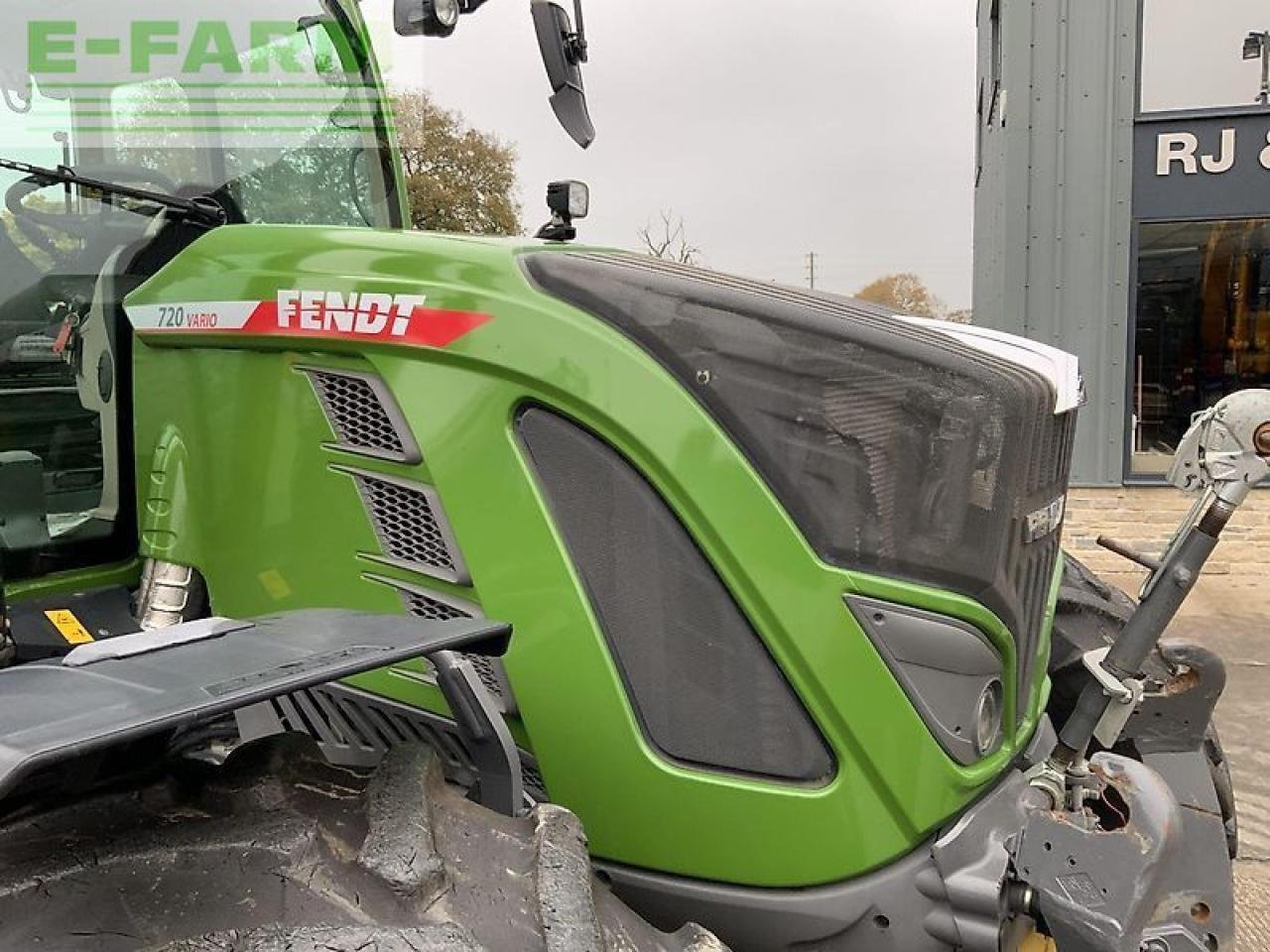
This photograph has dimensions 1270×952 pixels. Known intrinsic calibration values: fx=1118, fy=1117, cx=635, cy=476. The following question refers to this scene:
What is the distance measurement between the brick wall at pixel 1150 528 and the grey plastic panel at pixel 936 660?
21.7ft

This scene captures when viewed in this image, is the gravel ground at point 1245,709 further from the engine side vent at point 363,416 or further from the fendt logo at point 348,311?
the fendt logo at point 348,311

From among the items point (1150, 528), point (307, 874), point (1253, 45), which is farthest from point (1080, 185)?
point (307, 874)

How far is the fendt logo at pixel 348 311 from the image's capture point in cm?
183

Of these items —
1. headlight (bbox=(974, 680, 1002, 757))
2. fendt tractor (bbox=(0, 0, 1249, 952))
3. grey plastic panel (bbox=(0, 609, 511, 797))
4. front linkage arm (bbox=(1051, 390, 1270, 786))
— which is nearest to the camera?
grey plastic panel (bbox=(0, 609, 511, 797))

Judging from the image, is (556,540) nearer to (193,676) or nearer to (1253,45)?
(193,676)

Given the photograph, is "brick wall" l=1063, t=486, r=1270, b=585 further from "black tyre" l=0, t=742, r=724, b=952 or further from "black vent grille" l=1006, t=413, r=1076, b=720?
"black tyre" l=0, t=742, r=724, b=952

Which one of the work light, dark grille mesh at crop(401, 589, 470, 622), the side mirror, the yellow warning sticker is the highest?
the work light

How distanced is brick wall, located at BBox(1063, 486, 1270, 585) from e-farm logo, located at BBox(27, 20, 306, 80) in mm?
6814

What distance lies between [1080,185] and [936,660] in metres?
7.49

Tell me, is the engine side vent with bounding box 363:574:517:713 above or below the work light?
below

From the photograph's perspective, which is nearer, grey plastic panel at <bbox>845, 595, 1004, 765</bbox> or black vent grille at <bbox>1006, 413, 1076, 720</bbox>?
grey plastic panel at <bbox>845, 595, 1004, 765</bbox>

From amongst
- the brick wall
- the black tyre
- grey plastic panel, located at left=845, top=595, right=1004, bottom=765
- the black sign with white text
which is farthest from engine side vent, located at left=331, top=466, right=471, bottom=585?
the black sign with white text

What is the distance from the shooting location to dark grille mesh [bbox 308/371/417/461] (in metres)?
1.86

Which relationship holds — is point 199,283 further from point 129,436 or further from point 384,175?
point 384,175
